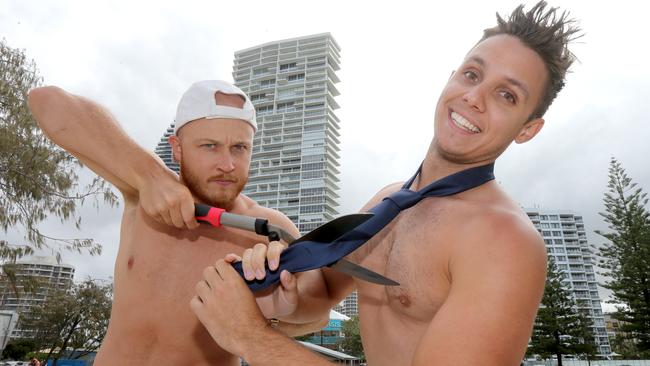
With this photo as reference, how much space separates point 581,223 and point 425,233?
435 ft

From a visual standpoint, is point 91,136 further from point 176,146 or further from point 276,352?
point 276,352

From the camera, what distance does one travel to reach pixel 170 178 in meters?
1.96

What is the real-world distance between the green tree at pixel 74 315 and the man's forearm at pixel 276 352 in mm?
34609

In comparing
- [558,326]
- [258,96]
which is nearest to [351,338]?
[558,326]

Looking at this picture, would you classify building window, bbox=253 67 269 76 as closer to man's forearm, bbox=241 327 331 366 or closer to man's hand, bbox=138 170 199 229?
man's hand, bbox=138 170 199 229

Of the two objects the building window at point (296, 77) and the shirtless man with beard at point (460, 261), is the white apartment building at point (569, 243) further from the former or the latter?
the shirtless man with beard at point (460, 261)

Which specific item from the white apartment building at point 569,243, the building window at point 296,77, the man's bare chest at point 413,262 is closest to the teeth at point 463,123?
the man's bare chest at point 413,262

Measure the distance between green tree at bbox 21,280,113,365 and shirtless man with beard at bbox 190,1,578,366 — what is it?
34.5 m

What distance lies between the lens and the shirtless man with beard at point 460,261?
1348mm

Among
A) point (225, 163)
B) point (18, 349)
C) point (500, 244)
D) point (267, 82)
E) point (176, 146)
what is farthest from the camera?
point (267, 82)

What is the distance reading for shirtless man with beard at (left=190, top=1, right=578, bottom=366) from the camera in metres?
1.35

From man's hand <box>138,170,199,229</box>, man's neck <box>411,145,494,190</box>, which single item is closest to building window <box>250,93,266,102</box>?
man's neck <box>411,145,494,190</box>

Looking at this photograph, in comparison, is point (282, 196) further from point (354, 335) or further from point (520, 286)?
point (520, 286)

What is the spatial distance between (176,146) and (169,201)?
0.62 m
